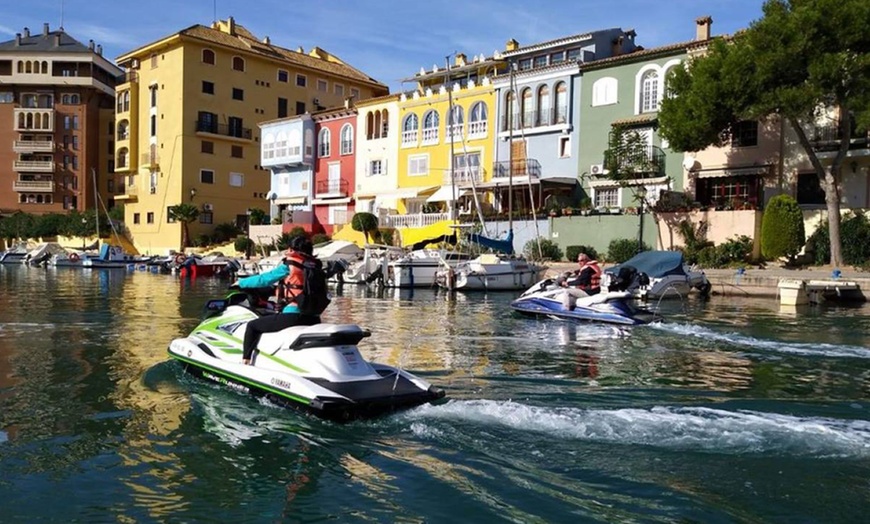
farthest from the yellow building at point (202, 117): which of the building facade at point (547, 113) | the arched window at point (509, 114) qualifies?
the building facade at point (547, 113)

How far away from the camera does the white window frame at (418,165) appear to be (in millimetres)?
55562

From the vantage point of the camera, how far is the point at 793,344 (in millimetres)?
15961

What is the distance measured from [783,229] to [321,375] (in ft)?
102

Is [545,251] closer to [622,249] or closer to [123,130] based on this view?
[622,249]

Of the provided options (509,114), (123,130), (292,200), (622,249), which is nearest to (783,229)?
(622,249)

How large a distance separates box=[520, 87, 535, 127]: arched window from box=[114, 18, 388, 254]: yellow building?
105ft

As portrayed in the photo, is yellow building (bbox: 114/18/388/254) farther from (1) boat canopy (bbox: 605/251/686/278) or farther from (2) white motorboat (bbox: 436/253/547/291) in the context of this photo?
(1) boat canopy (bbox: 605/251/686/278)

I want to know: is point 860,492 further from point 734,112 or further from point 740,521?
point 734,112

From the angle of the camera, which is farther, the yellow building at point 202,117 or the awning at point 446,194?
the yellow building at point 202,117

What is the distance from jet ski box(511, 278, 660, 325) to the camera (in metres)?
19.0

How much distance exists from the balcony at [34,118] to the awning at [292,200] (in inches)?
1665

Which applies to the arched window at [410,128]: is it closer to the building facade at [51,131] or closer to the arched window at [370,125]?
the arched window at [370,125]

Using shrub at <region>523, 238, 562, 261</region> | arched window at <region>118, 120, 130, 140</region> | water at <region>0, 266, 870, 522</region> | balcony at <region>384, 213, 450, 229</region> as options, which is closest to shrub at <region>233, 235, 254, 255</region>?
balcony at <region>384, 213, 450, 229</region>

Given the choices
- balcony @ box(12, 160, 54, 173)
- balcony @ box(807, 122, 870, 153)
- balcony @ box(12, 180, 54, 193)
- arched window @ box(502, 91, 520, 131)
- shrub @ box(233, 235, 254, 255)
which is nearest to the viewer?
balcony @ box(807, 122, 870, 153)
